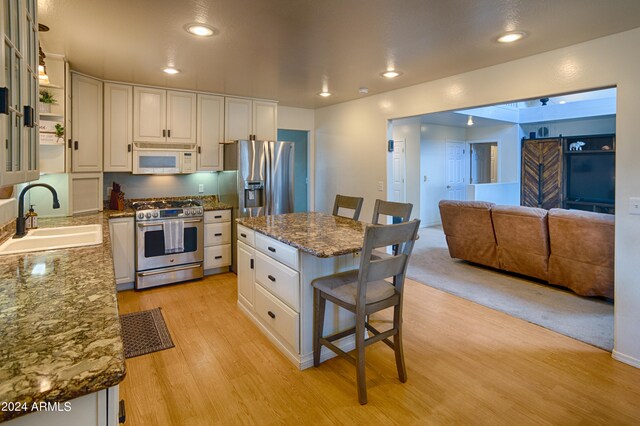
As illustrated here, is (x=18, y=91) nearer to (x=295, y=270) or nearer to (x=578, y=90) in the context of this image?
(x=295, y=270)

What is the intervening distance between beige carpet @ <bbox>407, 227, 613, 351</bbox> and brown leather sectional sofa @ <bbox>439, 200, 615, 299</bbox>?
5.3 inches

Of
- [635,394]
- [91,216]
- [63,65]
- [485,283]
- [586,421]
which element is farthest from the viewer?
[485,283]

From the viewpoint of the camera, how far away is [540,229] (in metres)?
3.95

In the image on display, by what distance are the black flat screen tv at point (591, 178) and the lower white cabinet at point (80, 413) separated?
9661mm

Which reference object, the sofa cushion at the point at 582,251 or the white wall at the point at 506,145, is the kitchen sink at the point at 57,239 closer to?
the sofa cushion at the point at 582,251

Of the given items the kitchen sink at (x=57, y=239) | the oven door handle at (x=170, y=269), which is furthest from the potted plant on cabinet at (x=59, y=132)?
the oven door handle at (x=170, y=269)

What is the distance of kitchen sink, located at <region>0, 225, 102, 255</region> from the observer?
2.23 metres

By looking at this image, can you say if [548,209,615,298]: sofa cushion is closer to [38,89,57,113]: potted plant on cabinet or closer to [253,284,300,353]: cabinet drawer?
[253,284,300,353]: cabinet drawer

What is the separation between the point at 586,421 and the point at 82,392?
7.87 feet

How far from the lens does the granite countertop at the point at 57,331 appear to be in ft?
2.54

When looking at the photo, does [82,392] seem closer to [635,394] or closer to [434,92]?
[635,394]

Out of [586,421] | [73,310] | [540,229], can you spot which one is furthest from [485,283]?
[73,310]

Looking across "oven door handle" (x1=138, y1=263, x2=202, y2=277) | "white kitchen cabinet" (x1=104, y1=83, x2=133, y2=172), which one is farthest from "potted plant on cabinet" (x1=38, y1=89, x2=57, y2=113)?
"oven door handle" (x1=138, y1=263, x2=202, y2=277)

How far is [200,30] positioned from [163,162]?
2247 millimetres
